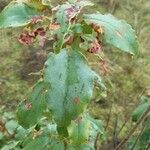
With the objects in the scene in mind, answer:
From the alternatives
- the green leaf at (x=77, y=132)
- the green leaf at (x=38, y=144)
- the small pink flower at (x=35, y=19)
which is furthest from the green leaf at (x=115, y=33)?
the green leaf at (x=38, y=144)

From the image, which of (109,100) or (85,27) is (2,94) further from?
(85,27)

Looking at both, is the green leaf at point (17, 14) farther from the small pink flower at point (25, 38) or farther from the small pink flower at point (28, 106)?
the small pink flower at point (28, 106)

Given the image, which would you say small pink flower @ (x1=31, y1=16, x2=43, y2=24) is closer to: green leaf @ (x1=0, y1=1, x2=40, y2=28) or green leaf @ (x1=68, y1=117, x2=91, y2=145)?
green leaf @ (x1=0, y1=1, x2=40, y2=28)

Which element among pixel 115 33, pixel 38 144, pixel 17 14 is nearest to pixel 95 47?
pixel 115 33

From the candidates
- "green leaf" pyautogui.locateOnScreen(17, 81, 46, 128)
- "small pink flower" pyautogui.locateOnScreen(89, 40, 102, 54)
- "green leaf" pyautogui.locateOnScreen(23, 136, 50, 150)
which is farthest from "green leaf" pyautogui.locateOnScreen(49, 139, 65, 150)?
"small pink flower" pyautogui.locateOnScreen(89, 40, 102, 54)

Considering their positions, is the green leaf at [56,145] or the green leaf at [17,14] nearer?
the green leaf at [17,14]
